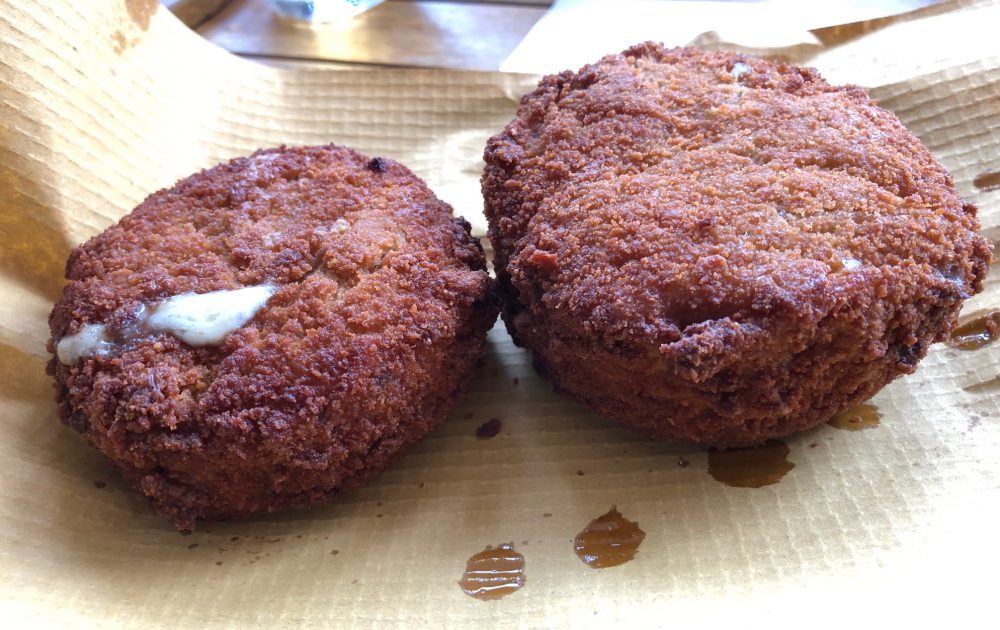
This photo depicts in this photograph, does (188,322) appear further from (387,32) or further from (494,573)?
(387,32)

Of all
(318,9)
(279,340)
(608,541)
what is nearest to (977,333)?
(608,541)

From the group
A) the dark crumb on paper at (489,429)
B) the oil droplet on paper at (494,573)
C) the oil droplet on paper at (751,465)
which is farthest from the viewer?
the dark crumb on paper at (489,429)

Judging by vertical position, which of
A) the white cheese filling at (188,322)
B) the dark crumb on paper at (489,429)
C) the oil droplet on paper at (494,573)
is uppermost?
the white cheese filling at (188,322)

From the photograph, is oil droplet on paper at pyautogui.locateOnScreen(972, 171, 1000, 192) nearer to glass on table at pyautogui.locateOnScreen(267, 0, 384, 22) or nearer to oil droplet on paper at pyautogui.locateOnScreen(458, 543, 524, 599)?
oil droplet on paper at pyautogui.locateOnScreen(458, 543, 524, 599)

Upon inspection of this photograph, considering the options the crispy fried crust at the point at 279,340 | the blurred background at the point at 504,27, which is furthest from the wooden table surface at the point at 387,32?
the crispy fried crust at the point at 279,340

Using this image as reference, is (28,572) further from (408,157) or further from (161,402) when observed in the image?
(408,157)

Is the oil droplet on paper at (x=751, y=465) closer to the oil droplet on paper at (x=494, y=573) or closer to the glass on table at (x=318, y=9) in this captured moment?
the oil droplet on paper at (x=494, y=573)

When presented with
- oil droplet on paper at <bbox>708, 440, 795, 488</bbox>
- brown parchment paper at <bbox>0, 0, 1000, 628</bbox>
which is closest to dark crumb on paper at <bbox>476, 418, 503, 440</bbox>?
brown parchment paper at <bbox>0, 0, 1000, 628</bbox>
